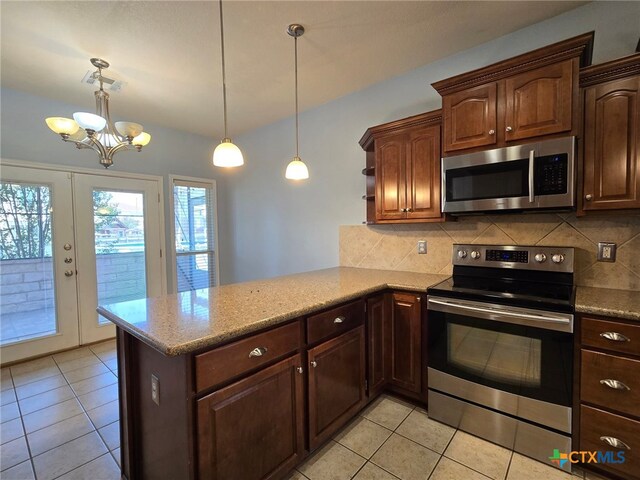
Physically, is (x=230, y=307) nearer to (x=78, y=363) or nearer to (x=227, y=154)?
(x=227, y=154)

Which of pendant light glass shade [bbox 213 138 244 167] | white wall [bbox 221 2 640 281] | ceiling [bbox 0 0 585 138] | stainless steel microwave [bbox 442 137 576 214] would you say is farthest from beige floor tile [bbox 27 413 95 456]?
stainless steel microwave [bbox 442 137 576 214]

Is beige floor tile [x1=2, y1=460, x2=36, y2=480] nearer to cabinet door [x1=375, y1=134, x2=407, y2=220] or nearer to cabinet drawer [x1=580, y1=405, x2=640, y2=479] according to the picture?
cabinet door [x1=375, y1=134, x2=407, y2=220]

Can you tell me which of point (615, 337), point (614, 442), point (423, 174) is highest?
point (423, 174)

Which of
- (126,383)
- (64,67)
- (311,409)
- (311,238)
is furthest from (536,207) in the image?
(64,67)

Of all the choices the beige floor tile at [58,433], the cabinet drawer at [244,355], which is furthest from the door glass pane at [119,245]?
the cabinet drawer at [244,355]

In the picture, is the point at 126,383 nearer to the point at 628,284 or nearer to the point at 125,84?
the point at 125,84

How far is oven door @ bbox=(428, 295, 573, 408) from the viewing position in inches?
61.1

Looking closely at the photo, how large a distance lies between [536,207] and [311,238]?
7.30ft

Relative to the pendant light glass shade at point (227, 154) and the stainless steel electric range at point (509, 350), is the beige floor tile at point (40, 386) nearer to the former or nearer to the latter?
the pendant light glass shade at point (227, 154)

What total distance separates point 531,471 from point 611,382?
2.06ft

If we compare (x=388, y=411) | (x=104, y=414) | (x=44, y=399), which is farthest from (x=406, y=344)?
(x=44, y=399)

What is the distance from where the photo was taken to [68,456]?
1.74 metres

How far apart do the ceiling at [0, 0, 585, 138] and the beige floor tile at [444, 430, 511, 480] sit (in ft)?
9.00

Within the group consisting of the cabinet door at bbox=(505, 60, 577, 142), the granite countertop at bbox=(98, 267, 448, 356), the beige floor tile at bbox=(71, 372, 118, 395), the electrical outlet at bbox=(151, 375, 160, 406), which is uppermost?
the cabinet door at bbox=(505, 60, 577, 142)
